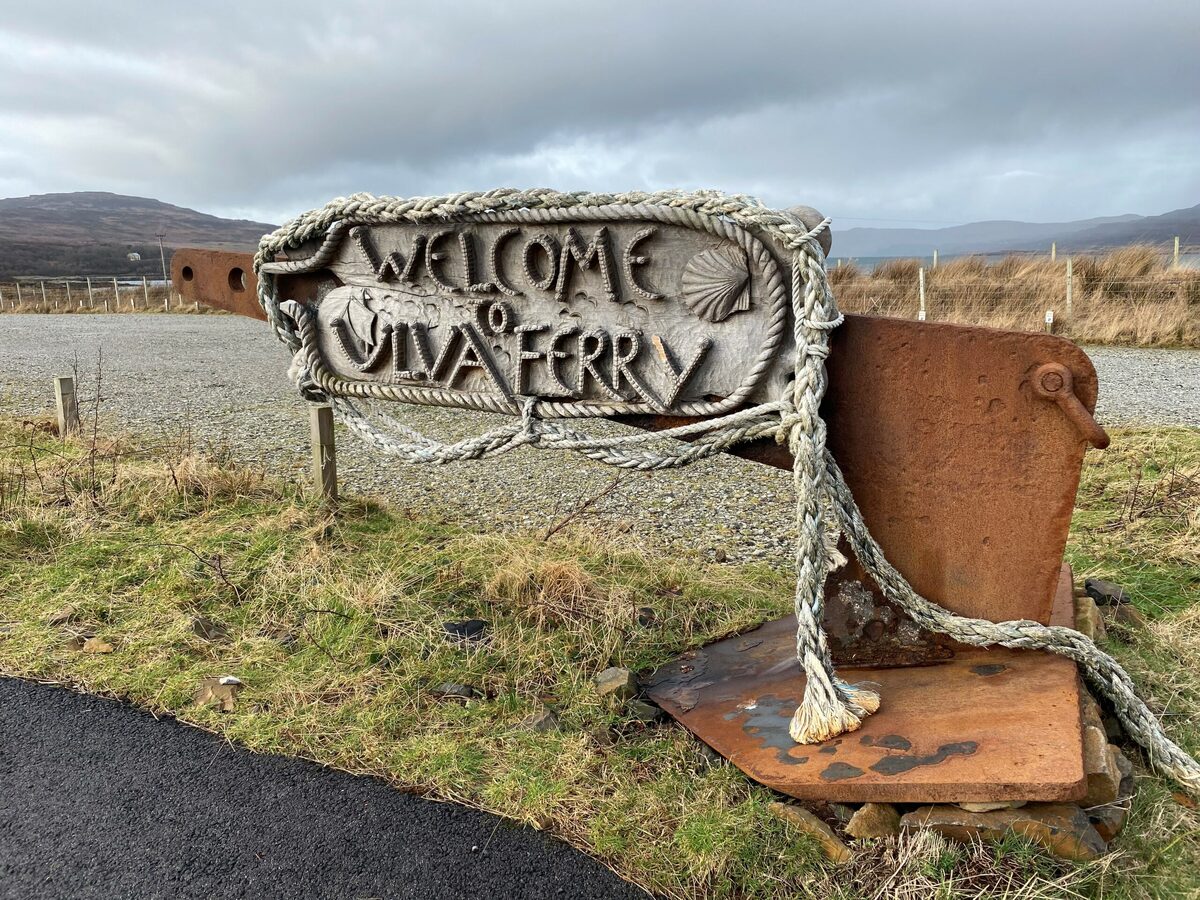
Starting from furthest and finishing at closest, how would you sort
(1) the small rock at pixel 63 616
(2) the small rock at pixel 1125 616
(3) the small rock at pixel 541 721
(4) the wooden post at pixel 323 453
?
(4) the wooden post at pixel 323 453 → (1) the small rock at pixel 63 616 → (2) the small rock at pixel 1125 616 → (3) the small rock at pixel 541 721

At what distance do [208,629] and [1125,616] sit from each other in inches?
124

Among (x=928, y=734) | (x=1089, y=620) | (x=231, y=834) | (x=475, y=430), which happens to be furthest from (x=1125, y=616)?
(x=475, y=430)

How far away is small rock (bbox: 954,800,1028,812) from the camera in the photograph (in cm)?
166

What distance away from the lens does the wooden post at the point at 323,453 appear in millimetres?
4133

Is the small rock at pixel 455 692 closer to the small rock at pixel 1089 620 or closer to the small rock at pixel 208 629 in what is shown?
the small rock at pixel 208 629

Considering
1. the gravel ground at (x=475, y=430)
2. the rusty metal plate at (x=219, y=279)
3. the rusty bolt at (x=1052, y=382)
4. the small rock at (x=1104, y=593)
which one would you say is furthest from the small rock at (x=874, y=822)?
the rusty metal plate at (x=219, y=279)

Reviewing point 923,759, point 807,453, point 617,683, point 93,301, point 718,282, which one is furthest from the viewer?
point 93,301

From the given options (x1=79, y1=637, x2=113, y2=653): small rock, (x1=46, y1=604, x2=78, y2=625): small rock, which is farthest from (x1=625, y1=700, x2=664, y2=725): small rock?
(x1=46, y1=604, x2=78, y2=625): small rock

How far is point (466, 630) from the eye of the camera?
2.81 meters

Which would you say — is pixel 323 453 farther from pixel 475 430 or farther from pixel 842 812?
pixel 842 812

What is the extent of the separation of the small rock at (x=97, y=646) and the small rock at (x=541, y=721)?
5.08ft

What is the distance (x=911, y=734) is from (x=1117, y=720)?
2.11 feet

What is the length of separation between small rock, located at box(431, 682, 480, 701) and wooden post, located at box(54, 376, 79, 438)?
15.2ft

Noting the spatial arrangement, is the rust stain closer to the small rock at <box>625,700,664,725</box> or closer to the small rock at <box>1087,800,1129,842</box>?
the small rock at <box>1087,800,1129,842</box>
